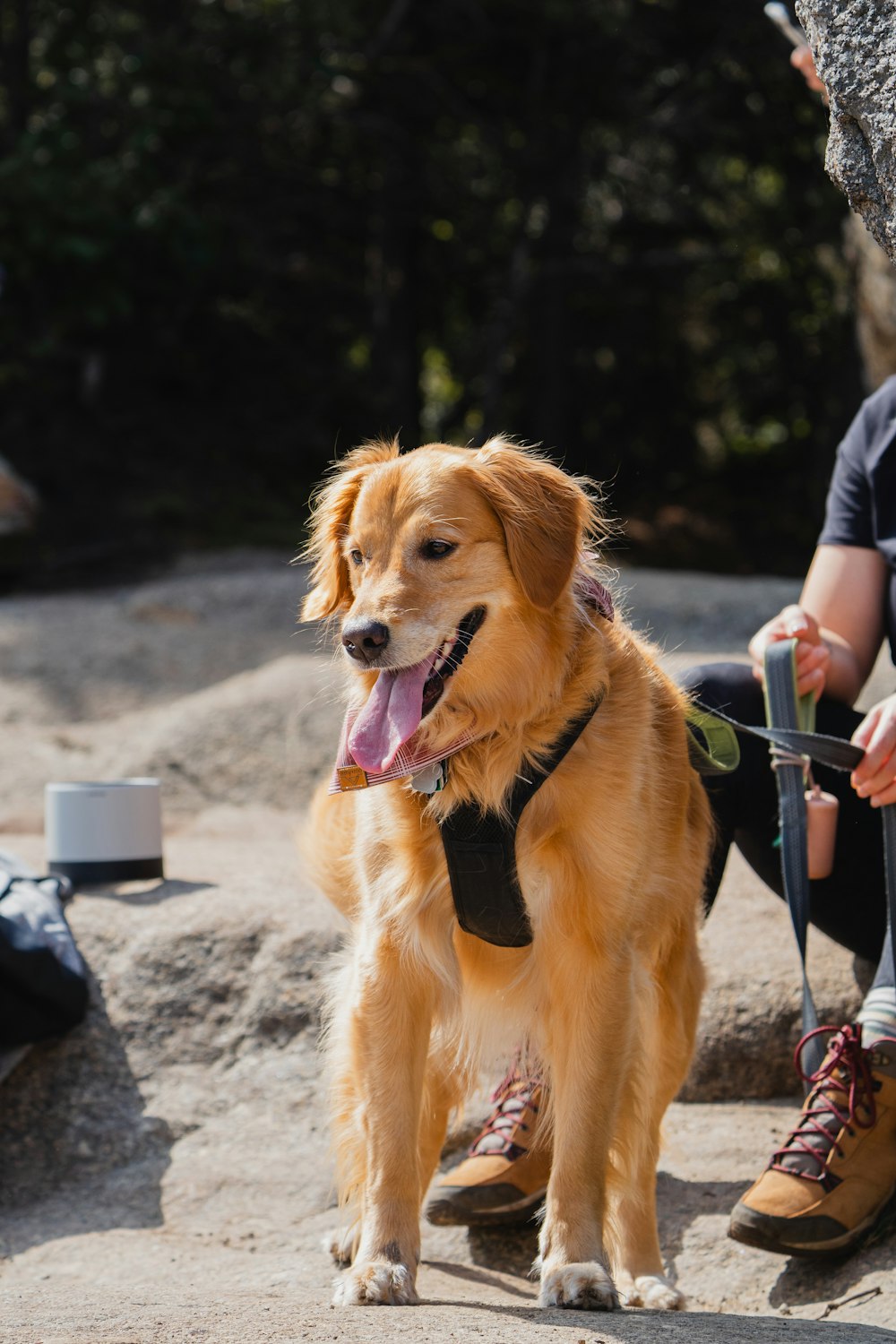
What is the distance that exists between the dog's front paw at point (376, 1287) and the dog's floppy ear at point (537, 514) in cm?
118

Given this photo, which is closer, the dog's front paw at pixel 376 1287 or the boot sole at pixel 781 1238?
the dog's front paw at pixel 376 1287

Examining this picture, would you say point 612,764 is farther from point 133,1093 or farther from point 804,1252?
point 133,1093

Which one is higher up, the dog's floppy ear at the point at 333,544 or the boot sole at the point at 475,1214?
the dog's floppy ear at the point at 333,544

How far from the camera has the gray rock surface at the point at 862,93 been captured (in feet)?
6.69

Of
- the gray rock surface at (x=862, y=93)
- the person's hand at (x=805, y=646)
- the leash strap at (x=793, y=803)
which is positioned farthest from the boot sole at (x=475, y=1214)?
the gray rock surface at (x=862, y=93)

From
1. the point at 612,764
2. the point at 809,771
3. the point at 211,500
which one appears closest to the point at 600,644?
the point at 612,764

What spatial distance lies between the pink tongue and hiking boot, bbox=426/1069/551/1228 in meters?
0.93

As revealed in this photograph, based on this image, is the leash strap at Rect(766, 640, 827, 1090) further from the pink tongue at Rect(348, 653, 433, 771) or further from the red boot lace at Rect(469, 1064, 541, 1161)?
the pink tongue at Rect(348, 653, 433, 771)

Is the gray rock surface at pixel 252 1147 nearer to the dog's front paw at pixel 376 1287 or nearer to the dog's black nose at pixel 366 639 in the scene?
the dog's front paw at pixel 376 1287

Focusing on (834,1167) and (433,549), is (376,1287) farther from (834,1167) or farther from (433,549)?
(433,549)

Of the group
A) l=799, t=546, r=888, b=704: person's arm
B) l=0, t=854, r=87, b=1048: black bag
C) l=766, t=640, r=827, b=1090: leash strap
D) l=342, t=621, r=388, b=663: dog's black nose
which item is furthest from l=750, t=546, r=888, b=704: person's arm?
l=0, t=854, r=87, b=1048: black bag

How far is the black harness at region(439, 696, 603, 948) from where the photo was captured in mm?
2324

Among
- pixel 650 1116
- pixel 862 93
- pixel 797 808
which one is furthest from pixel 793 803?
pixel 862 93

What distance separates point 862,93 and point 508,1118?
7.15 feet
